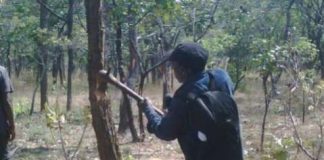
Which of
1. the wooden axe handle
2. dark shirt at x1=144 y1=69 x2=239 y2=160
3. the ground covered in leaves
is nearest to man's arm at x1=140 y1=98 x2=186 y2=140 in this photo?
dark shirt at x1=144 y1=69 x2=239 y2=160

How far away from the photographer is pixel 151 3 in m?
10.9

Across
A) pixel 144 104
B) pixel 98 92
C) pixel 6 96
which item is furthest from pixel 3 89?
pixel 144 104

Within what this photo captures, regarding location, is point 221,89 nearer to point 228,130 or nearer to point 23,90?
point 228,130

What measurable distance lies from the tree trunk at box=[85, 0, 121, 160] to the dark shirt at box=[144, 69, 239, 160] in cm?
124

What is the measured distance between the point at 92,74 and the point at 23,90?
27573mm

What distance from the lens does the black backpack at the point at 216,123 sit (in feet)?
12.4

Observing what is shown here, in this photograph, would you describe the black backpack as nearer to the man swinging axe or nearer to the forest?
the man swinging axe

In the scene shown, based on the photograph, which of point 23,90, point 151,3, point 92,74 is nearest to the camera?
point 92,74

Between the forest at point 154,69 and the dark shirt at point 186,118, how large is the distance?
3.65 feet

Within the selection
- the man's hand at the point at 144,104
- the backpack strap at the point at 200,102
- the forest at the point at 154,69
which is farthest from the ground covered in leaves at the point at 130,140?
the backpack strap at the point at 200,102

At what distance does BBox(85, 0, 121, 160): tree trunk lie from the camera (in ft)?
16.4

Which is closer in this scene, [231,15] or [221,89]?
[221,89]

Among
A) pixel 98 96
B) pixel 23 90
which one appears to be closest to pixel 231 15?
pixel 23 90

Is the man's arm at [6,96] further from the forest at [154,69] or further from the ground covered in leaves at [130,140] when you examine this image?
the ground covered in leaves at [130,140]
